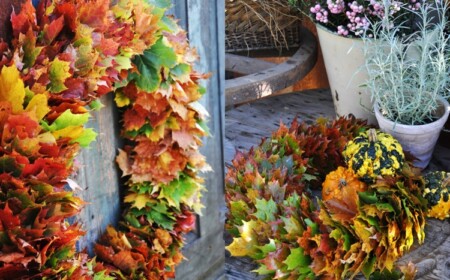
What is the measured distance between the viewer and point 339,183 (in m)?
1.96

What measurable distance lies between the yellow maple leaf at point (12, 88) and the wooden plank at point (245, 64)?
1.98 metres

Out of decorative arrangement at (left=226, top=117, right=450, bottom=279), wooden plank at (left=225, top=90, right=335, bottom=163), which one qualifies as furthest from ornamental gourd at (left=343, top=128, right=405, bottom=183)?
wooden plank at (left=225, top=90, right=335, bottom=163)

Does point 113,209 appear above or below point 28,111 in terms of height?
below

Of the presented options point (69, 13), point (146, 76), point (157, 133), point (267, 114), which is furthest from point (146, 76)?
point (267, 114)

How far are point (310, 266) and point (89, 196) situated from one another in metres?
0.65

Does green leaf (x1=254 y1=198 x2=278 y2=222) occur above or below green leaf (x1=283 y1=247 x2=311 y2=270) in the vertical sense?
above

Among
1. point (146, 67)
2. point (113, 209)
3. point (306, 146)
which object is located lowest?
point (306, 146)

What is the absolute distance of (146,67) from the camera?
4.24 ft

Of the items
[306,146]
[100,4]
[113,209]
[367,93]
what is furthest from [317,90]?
[100,4]

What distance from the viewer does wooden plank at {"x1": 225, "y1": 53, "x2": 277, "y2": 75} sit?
2943 mm

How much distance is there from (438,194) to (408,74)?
42 centimetres

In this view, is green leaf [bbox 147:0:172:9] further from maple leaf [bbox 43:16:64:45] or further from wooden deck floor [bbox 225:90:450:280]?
wooden deck floor [bbox 225:90:450:280]

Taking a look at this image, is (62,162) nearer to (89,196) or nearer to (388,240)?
(89,196)

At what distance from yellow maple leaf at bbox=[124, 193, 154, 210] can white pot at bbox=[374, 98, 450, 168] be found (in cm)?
97
